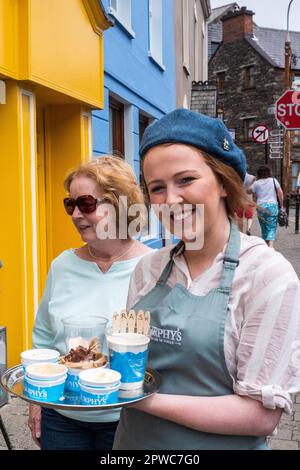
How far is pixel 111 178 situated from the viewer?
2.35 metres

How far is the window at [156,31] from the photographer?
9492 millimetres

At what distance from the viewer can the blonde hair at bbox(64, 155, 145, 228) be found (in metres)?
2.33

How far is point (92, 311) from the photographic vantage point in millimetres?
2123

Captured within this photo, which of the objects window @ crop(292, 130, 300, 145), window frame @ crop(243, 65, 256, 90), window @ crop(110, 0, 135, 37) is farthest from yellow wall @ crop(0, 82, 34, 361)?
window @ crop(292, 130, 300, 145)

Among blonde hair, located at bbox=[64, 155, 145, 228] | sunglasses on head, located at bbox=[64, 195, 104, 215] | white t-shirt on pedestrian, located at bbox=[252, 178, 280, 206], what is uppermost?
white t-shirt on pedestrian, located at bbox=[252, 178, 280, 206]

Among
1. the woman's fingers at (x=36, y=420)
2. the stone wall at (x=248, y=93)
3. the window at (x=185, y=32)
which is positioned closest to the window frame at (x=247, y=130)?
the stone wall at (x=248, y=93)

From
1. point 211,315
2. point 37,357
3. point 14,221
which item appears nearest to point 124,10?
point 14,221

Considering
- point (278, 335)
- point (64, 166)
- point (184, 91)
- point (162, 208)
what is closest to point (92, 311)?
point (162, 208)

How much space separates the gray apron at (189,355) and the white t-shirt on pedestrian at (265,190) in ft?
31.1

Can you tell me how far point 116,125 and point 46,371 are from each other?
658cm

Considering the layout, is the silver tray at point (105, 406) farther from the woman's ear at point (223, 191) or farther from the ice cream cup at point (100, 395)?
the woman's ear at point (223, 191)

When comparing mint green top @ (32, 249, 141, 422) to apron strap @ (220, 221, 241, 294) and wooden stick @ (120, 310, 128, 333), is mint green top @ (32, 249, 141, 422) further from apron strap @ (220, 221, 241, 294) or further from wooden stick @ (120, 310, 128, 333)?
apron strap @ (220, 221, 241, 294)

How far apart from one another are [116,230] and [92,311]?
1.36ft
